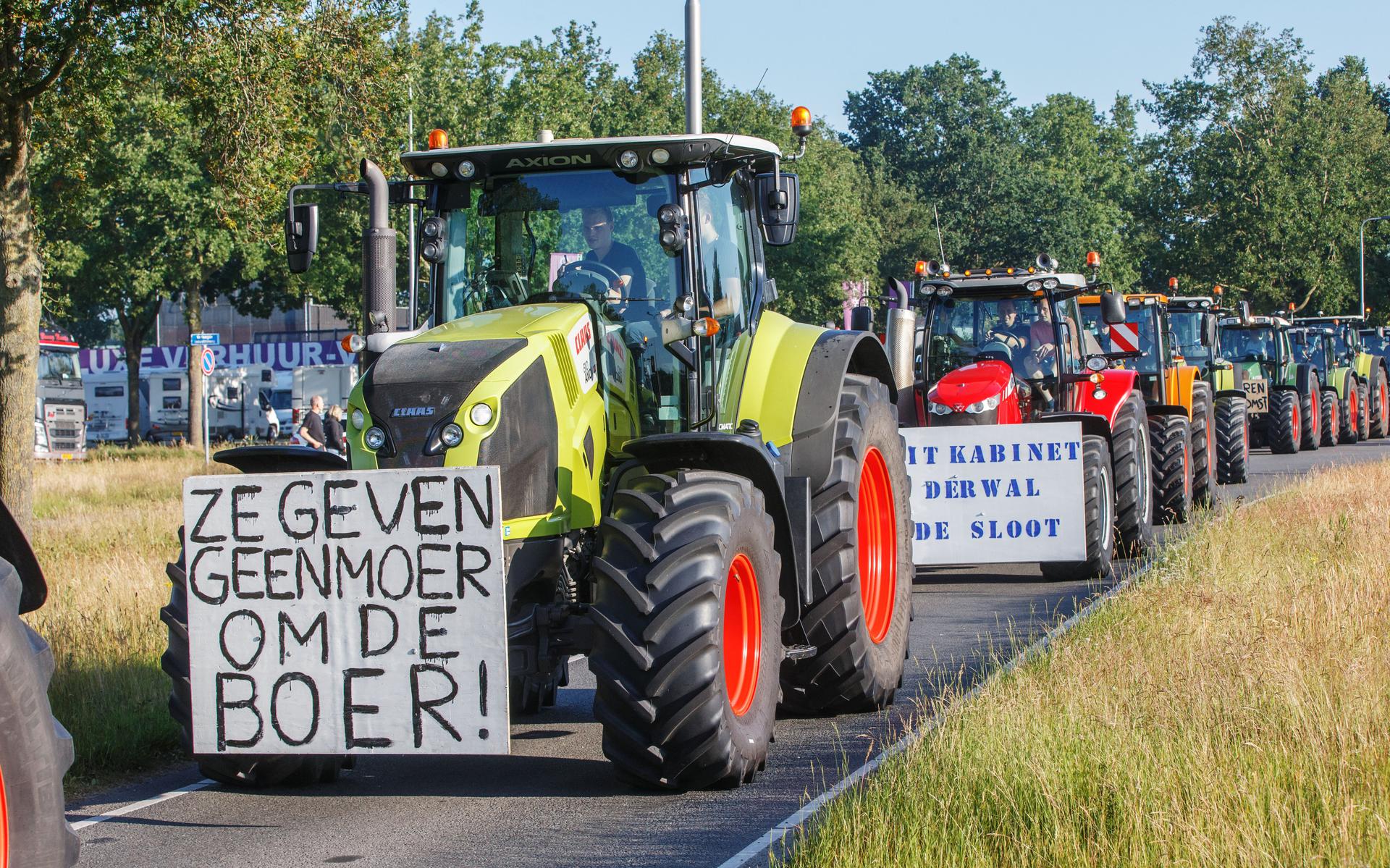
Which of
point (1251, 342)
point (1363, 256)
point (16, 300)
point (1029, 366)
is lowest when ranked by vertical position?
point (1029, 366)

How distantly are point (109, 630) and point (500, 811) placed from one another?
5165 millimetres

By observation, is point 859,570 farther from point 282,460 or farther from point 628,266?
point 282,460

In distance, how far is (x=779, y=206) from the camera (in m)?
7.89

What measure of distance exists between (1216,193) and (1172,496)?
1626 inches

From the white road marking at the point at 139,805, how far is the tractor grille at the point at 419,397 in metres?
1.80

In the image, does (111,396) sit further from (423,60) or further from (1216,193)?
(1216,193)

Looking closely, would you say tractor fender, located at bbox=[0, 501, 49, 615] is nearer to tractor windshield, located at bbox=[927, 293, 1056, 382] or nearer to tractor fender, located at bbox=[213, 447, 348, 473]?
tractor fender, located at bbox=[213, 447, 348, 473]

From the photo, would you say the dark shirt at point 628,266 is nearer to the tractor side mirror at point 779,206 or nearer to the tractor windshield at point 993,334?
the tractor side mirror at point 779,206

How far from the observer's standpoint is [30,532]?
17.4 m

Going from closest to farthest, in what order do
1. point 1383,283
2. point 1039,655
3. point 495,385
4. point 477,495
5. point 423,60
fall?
1. point 477,495
2. point 495,385
3. point 1039,655
4. point 423,60
5. point 1383,283

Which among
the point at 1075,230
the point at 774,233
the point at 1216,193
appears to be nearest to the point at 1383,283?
the point at 1216,193

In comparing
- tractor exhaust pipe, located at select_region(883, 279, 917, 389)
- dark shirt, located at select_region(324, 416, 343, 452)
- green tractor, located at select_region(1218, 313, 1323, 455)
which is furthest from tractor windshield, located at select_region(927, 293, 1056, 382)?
green tractor, located at select_region(1218, 313, 1323, 455)

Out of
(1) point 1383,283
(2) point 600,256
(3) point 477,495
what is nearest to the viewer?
(3) point 477,495

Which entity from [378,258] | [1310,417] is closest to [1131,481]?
[378,258]
